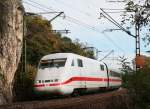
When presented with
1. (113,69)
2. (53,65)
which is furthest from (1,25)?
(113,69)

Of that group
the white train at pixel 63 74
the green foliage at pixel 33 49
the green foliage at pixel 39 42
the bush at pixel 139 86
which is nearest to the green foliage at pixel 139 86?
the bush at pixel 139 86

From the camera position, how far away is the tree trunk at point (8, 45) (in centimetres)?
3406

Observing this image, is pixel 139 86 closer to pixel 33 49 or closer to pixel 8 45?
pixel 8 45

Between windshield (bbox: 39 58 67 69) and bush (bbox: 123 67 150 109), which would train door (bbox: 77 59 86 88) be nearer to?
windshield (bbox: 39 58 67 69)

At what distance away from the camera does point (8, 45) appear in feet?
116

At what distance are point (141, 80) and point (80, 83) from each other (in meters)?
12.3

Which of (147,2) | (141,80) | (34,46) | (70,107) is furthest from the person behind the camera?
(34,46)

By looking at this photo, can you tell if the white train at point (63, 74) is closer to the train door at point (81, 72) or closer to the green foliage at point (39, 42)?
the train door at point (81, 72)

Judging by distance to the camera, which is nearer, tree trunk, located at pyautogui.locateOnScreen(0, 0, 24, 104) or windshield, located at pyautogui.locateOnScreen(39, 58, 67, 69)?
Answer: windshield, located at pyautogui.locateOnScreen(39, 58, 67, 69)

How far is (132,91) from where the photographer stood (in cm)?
2381

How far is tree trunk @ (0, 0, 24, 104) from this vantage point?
34.1 meters

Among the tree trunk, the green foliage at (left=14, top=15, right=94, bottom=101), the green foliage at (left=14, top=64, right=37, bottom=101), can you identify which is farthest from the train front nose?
the green foliage at (left=14, top=64, right=37, bottom=101)

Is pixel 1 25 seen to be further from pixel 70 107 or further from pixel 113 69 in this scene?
pixel 113 69

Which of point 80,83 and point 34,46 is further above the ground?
point 34,46
